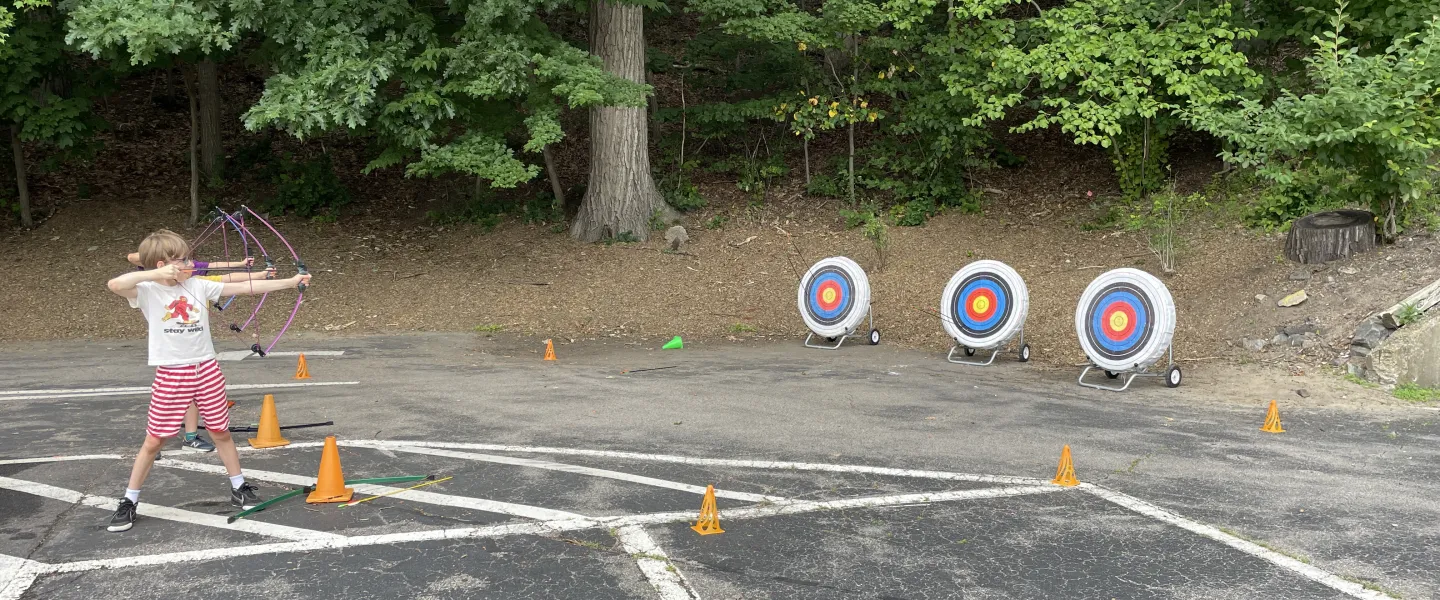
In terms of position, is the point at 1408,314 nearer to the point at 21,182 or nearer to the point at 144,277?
the point at 144,277

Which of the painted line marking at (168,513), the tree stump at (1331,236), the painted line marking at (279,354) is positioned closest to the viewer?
the painted line marking at (168,513)

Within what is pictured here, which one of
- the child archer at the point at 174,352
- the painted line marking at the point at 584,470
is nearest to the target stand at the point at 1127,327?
the painted line marking at the point at 584,470

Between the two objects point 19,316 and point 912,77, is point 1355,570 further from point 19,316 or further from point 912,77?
point 19,316

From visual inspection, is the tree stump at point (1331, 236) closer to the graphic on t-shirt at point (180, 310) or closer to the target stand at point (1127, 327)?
the target stand at point (1127, 327)

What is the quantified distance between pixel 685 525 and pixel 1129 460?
3.05 meters

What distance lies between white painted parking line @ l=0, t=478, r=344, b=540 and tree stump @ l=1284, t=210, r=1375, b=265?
1053cm

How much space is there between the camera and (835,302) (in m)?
11.7

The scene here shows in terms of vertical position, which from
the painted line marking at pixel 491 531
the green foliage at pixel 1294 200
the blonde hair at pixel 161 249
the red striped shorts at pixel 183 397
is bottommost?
the painted line marking at pixel 491 531

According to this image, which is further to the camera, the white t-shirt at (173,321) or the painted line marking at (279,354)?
the painted line marking at (279,354)

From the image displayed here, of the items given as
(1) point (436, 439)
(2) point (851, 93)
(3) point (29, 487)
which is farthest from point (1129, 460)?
(2) point (851, 93)

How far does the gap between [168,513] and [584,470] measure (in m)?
2.20

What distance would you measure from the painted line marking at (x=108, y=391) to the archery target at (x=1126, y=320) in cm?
670

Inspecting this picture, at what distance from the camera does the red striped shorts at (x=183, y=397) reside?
16.7 feet

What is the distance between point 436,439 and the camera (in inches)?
270
